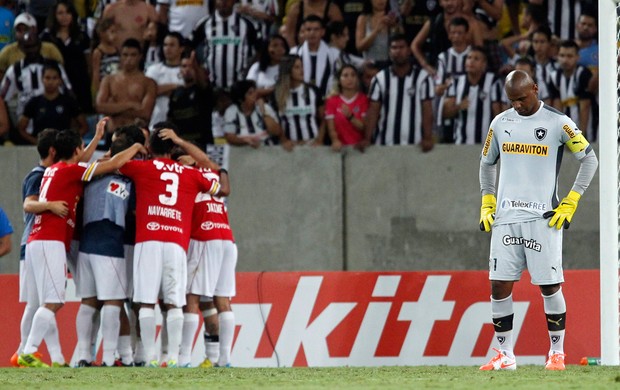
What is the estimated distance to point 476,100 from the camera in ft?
45.1

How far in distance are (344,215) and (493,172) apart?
16.4 ft

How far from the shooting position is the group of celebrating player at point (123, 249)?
34.6 ft

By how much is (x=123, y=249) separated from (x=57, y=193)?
0.80m

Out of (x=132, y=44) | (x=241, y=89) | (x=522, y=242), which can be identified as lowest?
(x=522, y=242)

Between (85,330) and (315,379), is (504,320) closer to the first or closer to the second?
(315,379)

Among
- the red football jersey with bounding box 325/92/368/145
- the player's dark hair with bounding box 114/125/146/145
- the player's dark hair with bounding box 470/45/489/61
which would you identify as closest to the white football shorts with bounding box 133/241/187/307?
the player's dark hair with bounding box 114/125/146/145

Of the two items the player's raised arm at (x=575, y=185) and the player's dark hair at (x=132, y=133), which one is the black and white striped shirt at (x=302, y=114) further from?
the player's raised arm at (x=575, y=185)

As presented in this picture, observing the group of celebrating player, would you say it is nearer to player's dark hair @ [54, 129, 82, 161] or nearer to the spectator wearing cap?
player's dark hair @ [54, 129, 82, 161]

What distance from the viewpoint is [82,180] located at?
10.6 meters

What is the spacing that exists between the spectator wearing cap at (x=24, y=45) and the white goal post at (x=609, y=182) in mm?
7060

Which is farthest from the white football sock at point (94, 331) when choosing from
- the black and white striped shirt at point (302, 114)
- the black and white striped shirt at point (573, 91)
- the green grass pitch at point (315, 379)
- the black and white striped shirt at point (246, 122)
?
the black and white striped shirt at point (573, 91)

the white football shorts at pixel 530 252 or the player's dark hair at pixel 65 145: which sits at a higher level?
the player's dark hair at pixel 65 145

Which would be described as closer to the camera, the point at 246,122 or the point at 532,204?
the point at 532,204

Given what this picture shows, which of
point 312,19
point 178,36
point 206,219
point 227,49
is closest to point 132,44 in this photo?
point 178,36
